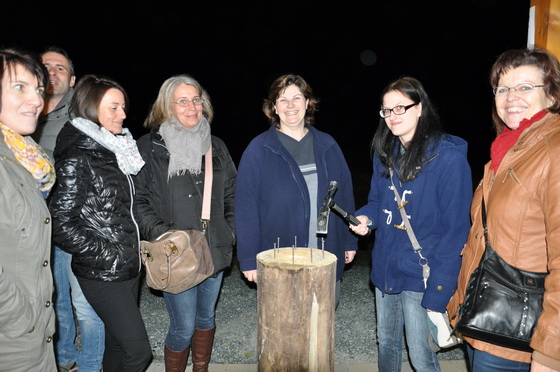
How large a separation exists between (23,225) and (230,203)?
1831mm

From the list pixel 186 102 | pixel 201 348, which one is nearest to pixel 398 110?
pixel 186 102

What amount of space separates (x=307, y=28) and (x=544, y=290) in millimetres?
33174

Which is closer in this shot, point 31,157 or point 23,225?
point 23,225

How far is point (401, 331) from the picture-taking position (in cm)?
317

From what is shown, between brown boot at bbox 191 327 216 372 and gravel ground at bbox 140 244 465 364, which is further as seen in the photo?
gravel ground at bbox 140 244 465 364

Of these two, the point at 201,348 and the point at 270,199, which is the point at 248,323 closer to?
the point at 201,348

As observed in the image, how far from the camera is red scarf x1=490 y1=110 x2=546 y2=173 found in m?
2.21

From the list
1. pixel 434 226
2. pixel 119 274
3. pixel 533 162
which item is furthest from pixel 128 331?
pixel 533 162

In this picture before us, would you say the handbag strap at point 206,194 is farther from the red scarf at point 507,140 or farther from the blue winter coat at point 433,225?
the red scarf at point 507,140

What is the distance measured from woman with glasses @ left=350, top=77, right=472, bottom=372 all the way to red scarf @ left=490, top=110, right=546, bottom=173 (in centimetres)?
38

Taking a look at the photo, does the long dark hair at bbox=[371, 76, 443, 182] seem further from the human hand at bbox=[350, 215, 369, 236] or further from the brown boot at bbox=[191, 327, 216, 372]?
the brown boot at bbox=[191, 327, 216, 372]

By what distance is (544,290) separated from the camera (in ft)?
6.59

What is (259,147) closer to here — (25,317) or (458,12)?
(25,317)

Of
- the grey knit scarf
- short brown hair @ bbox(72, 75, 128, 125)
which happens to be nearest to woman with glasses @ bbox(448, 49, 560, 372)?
the grey knit scarf
